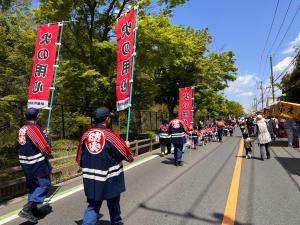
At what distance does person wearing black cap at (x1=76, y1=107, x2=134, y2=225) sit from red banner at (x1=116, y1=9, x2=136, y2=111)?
4049mm

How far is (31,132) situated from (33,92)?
3.44m

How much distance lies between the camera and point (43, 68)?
9.39 m

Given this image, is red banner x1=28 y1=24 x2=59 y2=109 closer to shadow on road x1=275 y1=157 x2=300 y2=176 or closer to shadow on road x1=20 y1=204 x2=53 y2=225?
shadow on road x1=20 y1=204 x2=53 y2=225

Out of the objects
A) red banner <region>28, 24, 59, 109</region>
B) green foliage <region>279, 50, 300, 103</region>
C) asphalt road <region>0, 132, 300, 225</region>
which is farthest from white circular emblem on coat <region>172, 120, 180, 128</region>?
green foliage <region>279, 50, 300, 103</region>

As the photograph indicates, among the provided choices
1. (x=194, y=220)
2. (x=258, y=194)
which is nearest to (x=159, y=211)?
(x=194, y=220)

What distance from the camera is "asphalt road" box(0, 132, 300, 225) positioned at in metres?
6.00

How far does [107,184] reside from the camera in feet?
15.7

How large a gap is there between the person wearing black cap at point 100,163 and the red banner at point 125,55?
4.05 meters

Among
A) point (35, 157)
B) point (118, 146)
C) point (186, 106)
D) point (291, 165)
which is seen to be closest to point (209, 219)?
point (118, 146)

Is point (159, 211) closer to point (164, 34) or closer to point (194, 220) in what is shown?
point (194, 220)

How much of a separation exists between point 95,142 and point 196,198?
3441 mm

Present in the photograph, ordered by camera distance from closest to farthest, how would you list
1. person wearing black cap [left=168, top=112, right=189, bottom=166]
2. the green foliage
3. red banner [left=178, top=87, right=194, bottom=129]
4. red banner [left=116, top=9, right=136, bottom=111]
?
red banner [left=116, top=9, right=136, bottom=111]
person wearing black cap [left=168, top=112, right=189, bottom=166]
red banner [left=178, top=87, right=194, bottom=129]
the green foliage

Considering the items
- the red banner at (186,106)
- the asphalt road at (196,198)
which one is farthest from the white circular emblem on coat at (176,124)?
the red banner at (186,106)

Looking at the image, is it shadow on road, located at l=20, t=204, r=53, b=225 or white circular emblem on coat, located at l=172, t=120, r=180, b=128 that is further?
white circular emblem on coat, located at l=172, t=120, r=180, b=128
